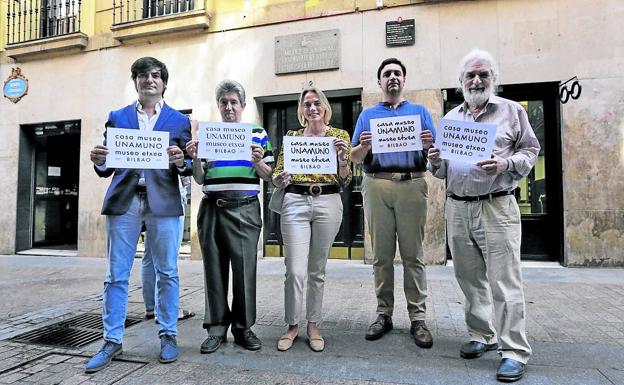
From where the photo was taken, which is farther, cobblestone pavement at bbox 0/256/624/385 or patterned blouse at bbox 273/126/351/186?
patterned blouse at bbox 273/126/351/186

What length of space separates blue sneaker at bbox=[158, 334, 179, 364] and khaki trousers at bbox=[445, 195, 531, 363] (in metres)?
2.24

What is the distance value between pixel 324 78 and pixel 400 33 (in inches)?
61.0

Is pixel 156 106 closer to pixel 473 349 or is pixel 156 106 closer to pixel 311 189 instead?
pixel 311 189

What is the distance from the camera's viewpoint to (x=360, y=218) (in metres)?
7.76

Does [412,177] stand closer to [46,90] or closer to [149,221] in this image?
[149,221]

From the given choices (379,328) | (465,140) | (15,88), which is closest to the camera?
(465,140)

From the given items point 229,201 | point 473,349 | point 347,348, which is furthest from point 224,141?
point 473,349

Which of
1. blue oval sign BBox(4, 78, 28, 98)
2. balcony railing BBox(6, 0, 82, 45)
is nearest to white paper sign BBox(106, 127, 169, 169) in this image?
balcony railing BBox(6, 0, 82, 45)

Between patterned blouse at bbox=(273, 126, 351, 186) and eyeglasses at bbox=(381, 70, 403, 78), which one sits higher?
eyeglasses at bbox=(381, 70, 403, 78)

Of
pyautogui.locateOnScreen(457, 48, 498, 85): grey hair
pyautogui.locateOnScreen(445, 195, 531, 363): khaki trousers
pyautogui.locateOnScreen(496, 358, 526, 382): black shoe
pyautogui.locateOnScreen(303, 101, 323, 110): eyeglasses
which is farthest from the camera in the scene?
pyautogui.locateOnScreen(303, 101, 323, 110): eyeglasses

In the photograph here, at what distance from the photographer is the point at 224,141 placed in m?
3.12

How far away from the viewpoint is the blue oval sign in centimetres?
960

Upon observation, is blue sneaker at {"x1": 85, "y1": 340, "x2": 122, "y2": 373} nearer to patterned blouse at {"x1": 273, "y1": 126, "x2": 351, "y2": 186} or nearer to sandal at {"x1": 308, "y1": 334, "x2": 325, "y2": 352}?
sandal at {"x1": 308, "y1": 334, "x2": 325, "y2": 352}

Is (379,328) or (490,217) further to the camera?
(379,328)
